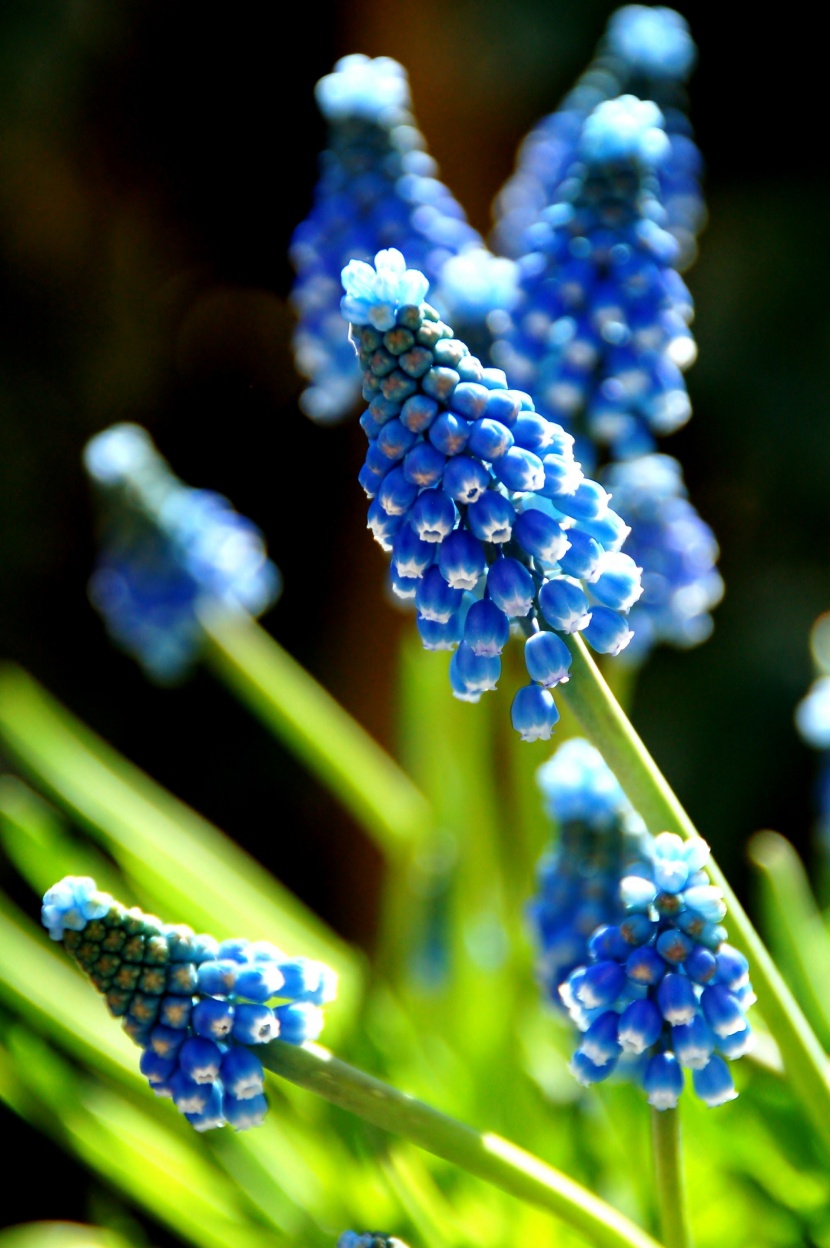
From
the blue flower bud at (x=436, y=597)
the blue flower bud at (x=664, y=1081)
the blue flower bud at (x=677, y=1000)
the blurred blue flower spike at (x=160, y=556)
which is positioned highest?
the blurred blue flower spike at (x=160, y=556)

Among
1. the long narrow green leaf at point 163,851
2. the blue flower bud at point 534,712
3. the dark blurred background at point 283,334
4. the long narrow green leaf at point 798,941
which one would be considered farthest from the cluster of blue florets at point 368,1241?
the dark blurred background at point 283,334

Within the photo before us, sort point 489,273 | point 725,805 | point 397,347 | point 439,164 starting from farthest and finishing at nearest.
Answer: point 439,164 < point 725,805 < point 489,273 < point 397,347

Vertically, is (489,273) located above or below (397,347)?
above

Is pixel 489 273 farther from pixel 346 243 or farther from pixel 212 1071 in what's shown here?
pixel 212 1071

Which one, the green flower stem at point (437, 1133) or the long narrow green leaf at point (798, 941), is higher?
the long narrow green leaf at point (798, 941)

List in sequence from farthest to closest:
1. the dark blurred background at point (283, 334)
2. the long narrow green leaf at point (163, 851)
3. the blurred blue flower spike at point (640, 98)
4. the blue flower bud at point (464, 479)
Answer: the dark blurred background at point (283, 334)
the long narrow green leaf at point (163, 851)
the blurred blue flower spike at point (640, 98)
the blue flower bud at point (464, 479)

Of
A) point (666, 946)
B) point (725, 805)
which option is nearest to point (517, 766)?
point (666, 946)

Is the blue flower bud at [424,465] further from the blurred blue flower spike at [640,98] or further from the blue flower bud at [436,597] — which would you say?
the blurred blue flower spike at [640,98]
